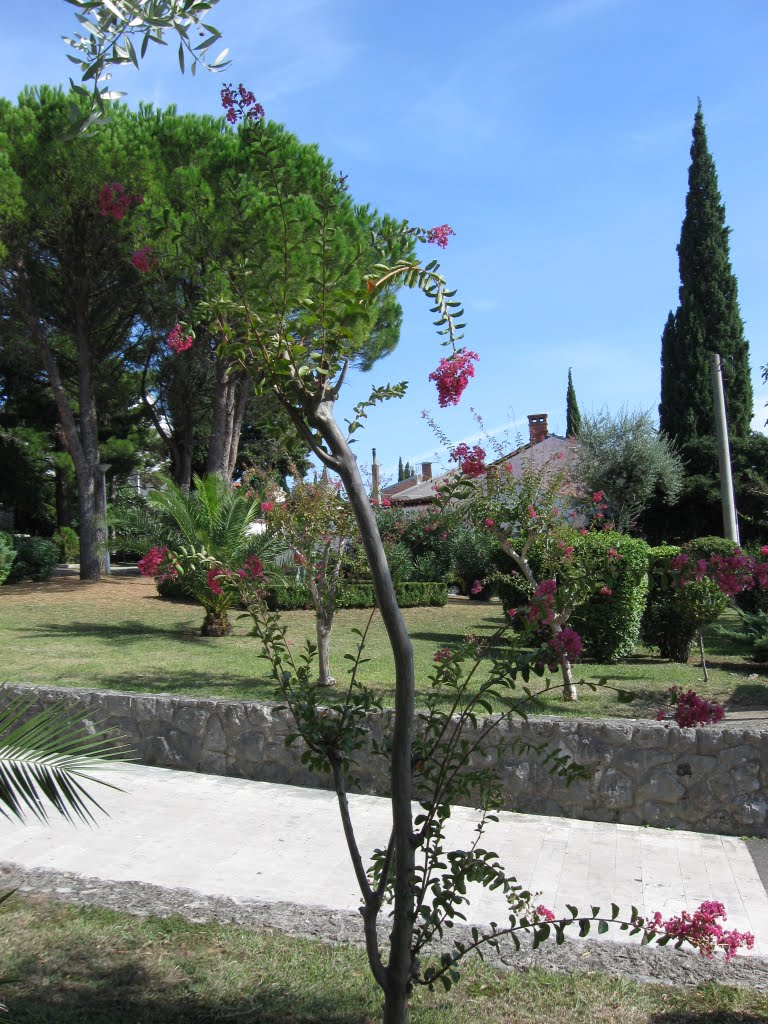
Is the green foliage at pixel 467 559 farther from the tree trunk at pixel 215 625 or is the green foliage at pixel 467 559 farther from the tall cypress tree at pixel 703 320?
the tall cypress tree at pixel 703 320

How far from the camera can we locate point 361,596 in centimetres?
1703

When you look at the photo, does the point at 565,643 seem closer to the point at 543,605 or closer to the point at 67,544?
the point at 543,605

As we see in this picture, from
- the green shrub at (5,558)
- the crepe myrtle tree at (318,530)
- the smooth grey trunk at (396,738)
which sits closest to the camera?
the smooth grey trunk at (396,738)

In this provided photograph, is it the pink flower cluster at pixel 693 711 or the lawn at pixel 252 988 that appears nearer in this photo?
the pink flower cluster at pixel 693 711

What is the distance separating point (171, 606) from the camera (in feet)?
51.1

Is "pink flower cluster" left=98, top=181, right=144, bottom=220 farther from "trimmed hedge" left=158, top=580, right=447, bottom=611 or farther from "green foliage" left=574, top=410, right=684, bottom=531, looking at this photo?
"green foliage" left=574, top=410, right=684, bottom=531

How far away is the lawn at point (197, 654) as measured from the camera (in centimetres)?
865

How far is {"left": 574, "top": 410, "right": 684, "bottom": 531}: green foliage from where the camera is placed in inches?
1023

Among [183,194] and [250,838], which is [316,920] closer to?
[250,838]

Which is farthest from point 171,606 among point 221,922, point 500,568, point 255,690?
point 221,922

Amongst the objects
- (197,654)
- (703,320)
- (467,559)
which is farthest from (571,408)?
(197,654)

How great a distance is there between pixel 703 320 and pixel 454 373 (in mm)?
29509

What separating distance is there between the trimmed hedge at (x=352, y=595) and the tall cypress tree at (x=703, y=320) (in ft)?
48.9

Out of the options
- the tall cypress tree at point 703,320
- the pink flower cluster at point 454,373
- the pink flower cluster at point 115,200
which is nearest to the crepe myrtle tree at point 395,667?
the pink flower cluster at point 454,373
